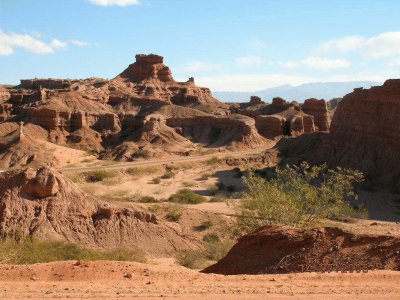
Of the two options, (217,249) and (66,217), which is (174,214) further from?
(66,217)

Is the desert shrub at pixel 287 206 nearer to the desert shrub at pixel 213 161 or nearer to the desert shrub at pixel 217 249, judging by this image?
the desert shrub at pixel 217 249

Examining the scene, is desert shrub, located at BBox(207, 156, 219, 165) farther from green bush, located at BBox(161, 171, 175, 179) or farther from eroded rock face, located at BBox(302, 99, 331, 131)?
eroded rock face, located at BBox(302, 99, 331, 131)

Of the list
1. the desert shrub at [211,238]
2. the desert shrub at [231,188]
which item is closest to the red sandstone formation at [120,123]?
the desert shrub at [231,188]

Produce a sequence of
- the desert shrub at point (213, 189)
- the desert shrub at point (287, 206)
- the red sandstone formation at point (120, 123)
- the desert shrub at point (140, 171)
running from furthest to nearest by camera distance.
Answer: the red sandstone formation at point (120, 123) → the desert shrub at point (140, 171) → the desert shrub at point (213, 189) → the desert shrub at point (287, 206)

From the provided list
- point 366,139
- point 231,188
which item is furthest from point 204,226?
point 366,139

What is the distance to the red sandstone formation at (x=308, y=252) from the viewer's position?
12.5m

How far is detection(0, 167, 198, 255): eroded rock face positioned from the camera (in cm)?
1966

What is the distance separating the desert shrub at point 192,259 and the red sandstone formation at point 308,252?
11.7 feet

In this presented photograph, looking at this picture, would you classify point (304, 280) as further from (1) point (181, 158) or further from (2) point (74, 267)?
(1) point (181, 158)

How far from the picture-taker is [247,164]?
169ft

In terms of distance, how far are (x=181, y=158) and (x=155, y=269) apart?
144 feet

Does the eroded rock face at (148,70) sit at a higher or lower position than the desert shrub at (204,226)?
higher

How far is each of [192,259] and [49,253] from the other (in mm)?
4976

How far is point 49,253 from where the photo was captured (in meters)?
17.6
